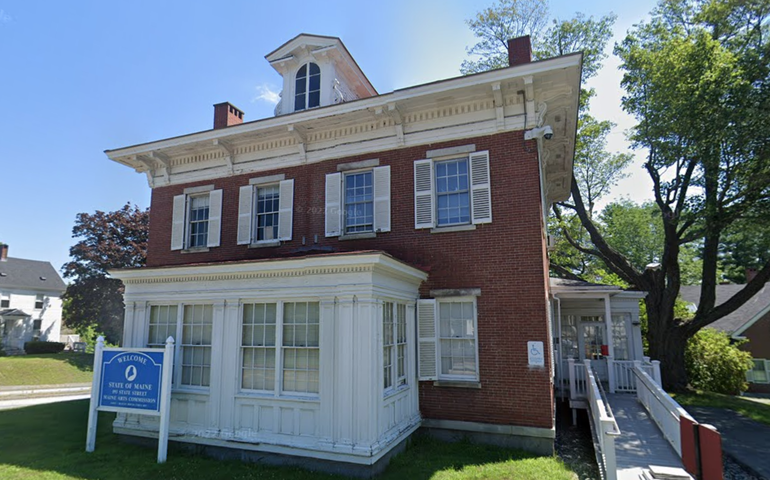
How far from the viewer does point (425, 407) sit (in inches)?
368

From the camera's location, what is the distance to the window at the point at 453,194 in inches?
397

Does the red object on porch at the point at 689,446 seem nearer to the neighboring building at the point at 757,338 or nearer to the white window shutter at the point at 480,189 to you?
the white window shutter at the point at 480,189

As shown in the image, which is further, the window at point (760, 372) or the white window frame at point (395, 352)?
the window at point (760, 372)

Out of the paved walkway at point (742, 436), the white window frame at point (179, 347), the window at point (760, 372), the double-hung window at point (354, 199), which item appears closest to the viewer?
the white window frame at point (179, 347)

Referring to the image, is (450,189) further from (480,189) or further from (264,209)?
(264,209)

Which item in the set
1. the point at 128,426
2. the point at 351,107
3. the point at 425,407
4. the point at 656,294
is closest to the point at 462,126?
the point at 351,107

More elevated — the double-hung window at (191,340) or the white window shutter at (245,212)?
the white window shutter at (245,212)

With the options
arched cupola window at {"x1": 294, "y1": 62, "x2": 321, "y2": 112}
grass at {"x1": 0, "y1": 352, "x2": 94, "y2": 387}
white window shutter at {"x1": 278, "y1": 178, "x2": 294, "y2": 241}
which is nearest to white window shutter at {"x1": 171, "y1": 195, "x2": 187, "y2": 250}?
white window shutter at {"x1": 278, "y1": 178, "x2": 294, "y2": 241}

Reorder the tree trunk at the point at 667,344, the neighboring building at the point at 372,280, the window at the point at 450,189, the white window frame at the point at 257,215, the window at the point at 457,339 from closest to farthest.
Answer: the neighboring building at the point at 372,280 < the window at the point at 457,339 < the window at the point at 450,189 < the white window frame at the point at 257,215 < the tree trunk at the point at 667,344

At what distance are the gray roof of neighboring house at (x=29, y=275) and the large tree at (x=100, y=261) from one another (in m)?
12.6

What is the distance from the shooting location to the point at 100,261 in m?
32.3

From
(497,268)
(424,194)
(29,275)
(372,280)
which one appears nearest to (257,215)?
(424,194)

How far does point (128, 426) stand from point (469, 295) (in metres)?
7.88

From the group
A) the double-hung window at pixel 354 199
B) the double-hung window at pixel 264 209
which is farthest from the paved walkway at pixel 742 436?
the double-hung window at pixel 264 209
